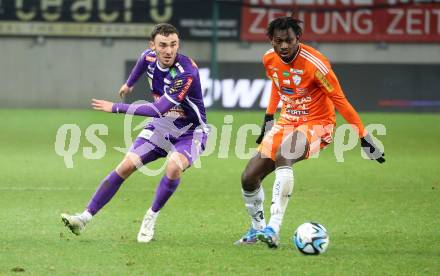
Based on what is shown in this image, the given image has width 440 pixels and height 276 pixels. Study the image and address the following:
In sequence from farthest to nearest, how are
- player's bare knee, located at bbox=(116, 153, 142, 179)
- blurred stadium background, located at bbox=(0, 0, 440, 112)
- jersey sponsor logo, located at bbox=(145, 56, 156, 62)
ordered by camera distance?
blurred stadium background, located at bbox=(0, 0, 440, 112) < jersey sponsor logo, located at bbox=(145, 56, 156, 62) < player's bare knee, located at bbox=(116, 153, 142, 179)

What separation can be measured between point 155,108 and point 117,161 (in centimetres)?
727

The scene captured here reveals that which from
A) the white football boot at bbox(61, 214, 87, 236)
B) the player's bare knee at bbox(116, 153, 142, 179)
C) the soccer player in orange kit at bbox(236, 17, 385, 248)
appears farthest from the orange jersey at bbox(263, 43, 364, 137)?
the white football boot at bbox(61, 214, 87, 236)

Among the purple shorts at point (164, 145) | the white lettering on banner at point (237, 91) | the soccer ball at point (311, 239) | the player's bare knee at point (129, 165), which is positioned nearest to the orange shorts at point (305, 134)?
the purple shorts at point (164, 145)

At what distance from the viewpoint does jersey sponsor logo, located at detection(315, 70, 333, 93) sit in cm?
839

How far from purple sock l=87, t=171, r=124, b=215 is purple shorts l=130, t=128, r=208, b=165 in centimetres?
29

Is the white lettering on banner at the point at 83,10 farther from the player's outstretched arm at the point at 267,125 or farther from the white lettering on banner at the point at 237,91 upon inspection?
the player's outstretched arm at the point at 267,125

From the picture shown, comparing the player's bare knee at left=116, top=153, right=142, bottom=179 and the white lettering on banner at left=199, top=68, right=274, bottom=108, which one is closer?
the player's bare knee at left=116, top=153, right=142, bottom=179

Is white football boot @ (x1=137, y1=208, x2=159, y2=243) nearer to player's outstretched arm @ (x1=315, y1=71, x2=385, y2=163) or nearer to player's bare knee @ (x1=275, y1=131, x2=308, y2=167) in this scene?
player's bare knee @ (x1=275, y1=131, x2=308, y2=167)

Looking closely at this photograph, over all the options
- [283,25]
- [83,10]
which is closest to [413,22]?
[83,10]

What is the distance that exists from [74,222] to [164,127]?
1.19 metres

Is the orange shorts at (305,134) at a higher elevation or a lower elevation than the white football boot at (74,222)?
higher

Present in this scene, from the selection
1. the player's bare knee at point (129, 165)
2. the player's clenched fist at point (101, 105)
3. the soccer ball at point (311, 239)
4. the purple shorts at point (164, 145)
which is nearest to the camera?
the soccer ball at point (311, 239)

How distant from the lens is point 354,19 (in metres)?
26.0

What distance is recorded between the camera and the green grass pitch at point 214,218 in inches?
300
